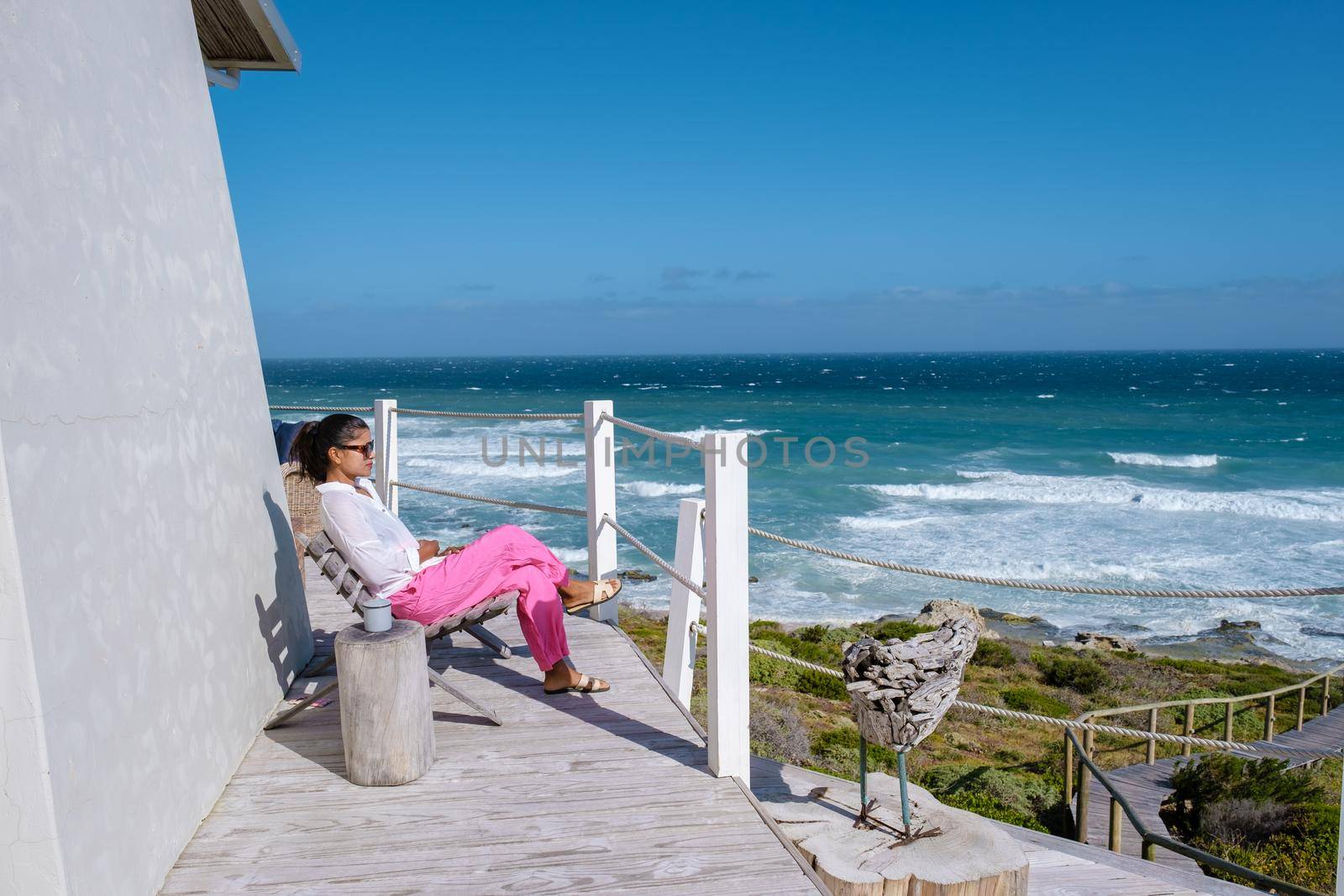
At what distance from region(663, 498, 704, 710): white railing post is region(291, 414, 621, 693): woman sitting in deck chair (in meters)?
0.26

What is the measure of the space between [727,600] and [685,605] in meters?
0.74

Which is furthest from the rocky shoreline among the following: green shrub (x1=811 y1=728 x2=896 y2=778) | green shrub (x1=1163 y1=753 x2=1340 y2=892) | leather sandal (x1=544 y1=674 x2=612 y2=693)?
leather sandal (x1=544 y1=674 x2=612 y2=693)

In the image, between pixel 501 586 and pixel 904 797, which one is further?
pixel 501 586

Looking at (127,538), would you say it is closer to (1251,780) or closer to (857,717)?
(857,717)

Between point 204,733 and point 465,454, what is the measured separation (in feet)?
84.2

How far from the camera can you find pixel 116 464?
2.01 m

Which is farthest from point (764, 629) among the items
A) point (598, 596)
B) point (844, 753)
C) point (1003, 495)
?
point (1003, 495)

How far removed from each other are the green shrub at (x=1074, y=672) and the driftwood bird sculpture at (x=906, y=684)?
33.2ft

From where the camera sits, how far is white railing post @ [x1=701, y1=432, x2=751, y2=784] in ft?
7.97

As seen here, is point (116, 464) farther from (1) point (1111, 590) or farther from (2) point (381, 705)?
(1) point (1111, 590)

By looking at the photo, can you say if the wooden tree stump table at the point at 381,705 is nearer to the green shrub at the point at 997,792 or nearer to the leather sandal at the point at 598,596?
the leather sandal at the point at 598,596

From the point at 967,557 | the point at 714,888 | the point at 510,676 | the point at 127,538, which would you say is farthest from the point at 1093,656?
the point at 127,538

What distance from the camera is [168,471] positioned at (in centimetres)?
231

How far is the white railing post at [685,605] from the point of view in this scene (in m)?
3.00
